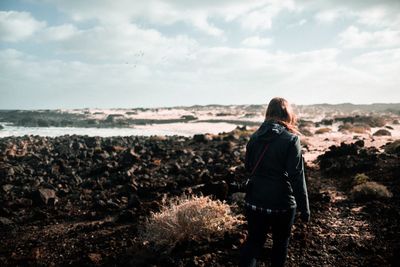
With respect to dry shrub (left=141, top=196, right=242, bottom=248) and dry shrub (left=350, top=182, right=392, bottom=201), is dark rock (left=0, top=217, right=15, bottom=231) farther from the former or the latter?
dry shrub (left=350, top=182, right=392, bottom=201)

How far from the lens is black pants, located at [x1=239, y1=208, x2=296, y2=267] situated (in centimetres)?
414

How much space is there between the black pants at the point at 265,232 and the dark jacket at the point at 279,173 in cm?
12

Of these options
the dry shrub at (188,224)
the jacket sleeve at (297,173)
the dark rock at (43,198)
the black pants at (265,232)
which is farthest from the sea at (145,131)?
the jacket sleeve at (297,173)

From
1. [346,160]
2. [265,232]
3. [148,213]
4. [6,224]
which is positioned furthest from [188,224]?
[346,160]

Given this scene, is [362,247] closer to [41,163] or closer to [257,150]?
[257,150]

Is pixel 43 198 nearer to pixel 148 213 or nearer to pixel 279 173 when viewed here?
pixel 148 213

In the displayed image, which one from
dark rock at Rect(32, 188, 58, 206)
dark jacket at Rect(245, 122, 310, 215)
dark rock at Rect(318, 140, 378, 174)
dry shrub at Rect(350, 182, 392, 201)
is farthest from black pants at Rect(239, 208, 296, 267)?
dark rock at Rect(318, 140, 378, 174)

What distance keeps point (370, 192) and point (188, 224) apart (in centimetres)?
501

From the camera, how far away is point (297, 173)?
403 cm

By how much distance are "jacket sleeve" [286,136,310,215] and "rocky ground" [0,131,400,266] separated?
2.10 meters

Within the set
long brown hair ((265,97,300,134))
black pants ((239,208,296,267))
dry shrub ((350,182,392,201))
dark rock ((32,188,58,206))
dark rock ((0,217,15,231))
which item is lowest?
dark rock ((0,217,15,231))

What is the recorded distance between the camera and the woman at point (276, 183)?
407 centimetres

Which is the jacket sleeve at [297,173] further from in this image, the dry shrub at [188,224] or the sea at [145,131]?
the sea at [145,131]

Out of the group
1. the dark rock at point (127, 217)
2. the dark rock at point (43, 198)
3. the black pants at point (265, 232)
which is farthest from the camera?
the dark rock at point (43, 198)
